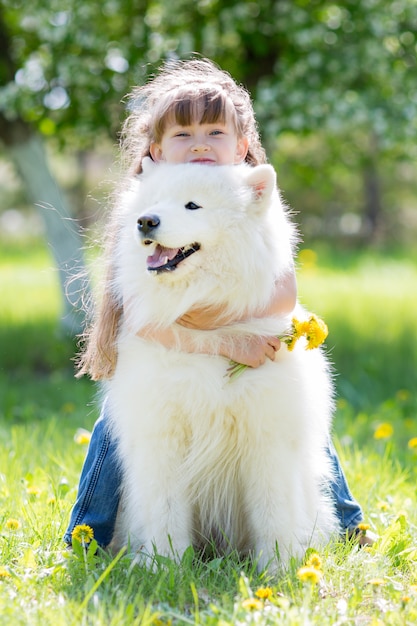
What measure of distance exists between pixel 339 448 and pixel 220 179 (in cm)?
194

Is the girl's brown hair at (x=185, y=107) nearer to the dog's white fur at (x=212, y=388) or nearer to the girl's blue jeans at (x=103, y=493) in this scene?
the dog's white fur at (x=212, y=388)

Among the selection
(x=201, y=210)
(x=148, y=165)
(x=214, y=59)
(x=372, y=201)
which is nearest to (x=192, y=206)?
(x=201, y=210)

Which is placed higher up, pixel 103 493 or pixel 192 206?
pixel 192 206

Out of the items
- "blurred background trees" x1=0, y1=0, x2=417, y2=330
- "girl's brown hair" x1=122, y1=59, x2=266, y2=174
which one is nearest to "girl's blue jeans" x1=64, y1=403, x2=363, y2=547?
"girl's brown hair" x1=122, y1=59, x2=266, y2=174

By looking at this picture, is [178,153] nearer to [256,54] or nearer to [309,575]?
[309,575]

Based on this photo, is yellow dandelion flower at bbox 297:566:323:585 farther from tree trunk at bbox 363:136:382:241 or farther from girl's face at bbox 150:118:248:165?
tree trunk at bbox 363:136:382:241

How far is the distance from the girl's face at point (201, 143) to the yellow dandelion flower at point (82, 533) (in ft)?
4.21

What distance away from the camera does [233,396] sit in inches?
100

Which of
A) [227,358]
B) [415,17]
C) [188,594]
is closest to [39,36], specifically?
[415,17]

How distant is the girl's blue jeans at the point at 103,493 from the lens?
2.95 meters

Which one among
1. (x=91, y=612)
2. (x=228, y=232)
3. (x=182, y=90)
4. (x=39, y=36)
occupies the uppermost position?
(x=39, y=36)

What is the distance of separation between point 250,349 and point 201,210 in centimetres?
47

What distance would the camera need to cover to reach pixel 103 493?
2.97 metres

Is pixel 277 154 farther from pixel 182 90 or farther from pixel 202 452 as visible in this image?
pixel 202 452
